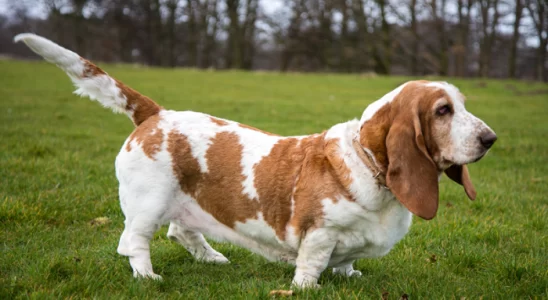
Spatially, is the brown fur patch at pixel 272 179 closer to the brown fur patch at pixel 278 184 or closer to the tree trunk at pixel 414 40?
the brown fur patch at pixel 278 184

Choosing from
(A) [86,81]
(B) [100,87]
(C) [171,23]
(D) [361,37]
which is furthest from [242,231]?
(C) [171,23]

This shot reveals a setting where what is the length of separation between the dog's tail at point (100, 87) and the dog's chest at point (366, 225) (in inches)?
69.7

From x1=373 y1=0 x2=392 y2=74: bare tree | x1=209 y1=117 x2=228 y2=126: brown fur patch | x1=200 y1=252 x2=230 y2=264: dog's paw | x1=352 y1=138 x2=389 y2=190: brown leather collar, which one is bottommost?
x1=200 y1=252 x2=230 y2=264: dog's paw

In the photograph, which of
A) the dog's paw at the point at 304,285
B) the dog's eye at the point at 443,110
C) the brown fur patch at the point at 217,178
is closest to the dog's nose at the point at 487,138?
the dog's eye at the point at 443,110

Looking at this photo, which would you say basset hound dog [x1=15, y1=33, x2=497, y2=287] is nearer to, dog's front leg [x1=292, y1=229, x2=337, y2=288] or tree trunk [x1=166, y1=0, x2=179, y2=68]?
dog's front leg [x1=292, y1=229, x2=337, y2=288]

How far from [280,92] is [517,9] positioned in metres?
18.0

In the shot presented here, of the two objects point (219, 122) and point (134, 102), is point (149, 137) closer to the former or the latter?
point (134, 102)

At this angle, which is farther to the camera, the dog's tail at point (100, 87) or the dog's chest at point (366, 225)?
the dog's tail at point (100, 87)

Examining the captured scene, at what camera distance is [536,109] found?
51.4ft

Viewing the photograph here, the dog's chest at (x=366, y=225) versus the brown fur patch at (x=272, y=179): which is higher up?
the brown fur patch at (x=272, y=179)

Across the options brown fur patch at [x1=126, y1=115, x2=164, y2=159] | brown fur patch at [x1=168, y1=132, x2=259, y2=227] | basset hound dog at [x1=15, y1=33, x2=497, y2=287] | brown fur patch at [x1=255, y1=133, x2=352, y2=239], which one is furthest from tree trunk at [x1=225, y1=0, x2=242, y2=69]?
brown fur patch at [x1=255, y1=133, x2=352, y2=239]

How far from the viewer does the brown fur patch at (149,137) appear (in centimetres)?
373

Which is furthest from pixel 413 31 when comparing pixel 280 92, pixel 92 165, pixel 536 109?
pixel 92 165

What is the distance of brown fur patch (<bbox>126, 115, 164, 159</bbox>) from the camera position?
12.2ft
